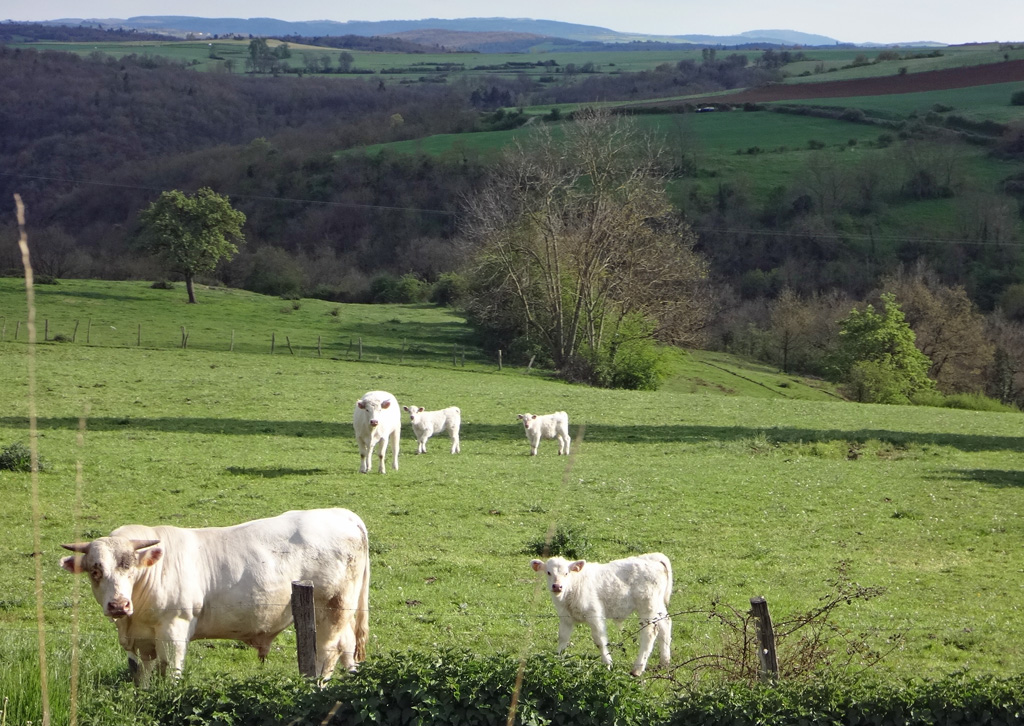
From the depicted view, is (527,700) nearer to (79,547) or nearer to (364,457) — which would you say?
(79,547)

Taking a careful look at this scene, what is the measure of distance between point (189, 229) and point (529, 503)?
49.6m

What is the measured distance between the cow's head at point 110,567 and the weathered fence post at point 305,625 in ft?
4.81

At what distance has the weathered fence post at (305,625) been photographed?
323 inches

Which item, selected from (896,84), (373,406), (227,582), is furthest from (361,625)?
(896,84)

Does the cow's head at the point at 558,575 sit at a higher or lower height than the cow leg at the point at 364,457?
higher

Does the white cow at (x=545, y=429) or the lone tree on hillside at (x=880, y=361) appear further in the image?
the lone tree on hillside at (x=880, y=361)

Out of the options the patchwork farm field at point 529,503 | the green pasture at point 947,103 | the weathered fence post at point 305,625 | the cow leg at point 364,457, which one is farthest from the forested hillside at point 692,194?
the weathered fence post at point 305,625

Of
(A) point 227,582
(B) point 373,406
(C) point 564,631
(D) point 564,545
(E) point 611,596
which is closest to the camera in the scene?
(A) point 227,582

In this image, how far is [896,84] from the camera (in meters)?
166

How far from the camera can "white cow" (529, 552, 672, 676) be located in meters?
10.3

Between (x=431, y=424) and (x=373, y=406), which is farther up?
(x=373, y=406)

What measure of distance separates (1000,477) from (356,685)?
22359 millimetres

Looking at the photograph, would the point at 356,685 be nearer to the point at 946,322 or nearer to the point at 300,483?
the point at 300,483

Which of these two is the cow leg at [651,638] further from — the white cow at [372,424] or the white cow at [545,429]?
the white cow at [545,429]
